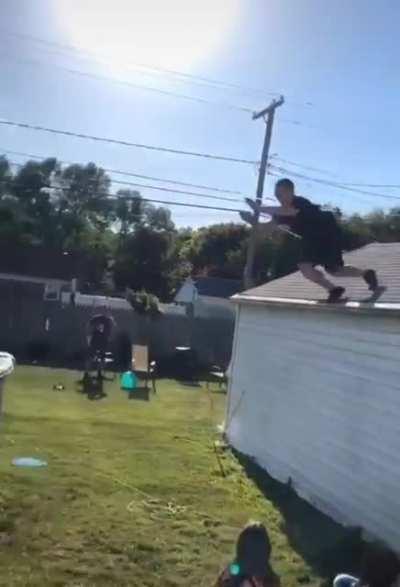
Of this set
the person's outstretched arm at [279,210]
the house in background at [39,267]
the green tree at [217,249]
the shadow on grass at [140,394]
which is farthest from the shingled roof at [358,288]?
the green tree at [217,249]

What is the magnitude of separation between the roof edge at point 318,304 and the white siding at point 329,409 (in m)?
0.12

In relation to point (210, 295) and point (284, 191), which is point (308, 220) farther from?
point (210, 295)

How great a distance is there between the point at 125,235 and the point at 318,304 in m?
46.4

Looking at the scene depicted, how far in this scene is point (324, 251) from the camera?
923cm

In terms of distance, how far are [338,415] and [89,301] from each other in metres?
24.2

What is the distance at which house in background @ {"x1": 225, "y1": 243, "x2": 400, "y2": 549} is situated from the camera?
8.22 m

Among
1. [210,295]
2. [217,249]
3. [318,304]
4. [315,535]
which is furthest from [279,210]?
[217,249]

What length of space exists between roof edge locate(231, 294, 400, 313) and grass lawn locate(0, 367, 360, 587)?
2311mm

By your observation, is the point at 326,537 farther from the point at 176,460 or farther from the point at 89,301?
the point at 89,301

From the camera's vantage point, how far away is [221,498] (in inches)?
358

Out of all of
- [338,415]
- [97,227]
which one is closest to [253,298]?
[338,415]

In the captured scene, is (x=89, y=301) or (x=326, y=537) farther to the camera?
(x=89, y=301)

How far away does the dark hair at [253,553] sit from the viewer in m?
4.02

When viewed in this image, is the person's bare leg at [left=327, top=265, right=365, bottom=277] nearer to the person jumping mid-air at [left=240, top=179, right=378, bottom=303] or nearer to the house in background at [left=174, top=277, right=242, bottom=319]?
the person jumping mid-air at [left=240, top=179, right=378, bottom=303]
